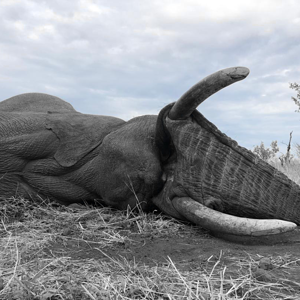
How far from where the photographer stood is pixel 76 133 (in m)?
4.01

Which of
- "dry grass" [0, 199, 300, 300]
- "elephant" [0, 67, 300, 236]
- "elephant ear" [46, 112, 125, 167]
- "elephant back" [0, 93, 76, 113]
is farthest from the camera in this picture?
"elephant back" [0, 93, 76, 113]

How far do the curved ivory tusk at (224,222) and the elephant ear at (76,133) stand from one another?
105 centimetres

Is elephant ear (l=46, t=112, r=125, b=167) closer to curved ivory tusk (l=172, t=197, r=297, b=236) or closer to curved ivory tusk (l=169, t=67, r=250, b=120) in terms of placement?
curved ivory tusk (l=169, t=67, r=250, b=120)

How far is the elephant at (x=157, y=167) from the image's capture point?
3.29m

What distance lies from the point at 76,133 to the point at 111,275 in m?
2.08

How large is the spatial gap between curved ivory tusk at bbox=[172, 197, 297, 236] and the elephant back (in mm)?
1993

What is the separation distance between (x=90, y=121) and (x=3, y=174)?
3.39ft

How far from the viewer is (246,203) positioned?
333 cm

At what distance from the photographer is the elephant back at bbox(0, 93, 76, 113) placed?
15.2 feet

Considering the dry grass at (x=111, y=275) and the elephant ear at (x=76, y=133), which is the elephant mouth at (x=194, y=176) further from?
the elephant ear at (x=76, y=133)

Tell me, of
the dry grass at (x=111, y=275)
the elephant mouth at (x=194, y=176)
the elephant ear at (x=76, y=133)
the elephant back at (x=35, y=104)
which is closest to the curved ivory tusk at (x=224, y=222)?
the elephant mouth at (x=194, y=176)

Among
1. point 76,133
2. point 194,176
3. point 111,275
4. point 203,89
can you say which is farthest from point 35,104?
point 111,275

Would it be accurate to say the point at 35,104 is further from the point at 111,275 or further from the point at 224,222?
the point at 111,275

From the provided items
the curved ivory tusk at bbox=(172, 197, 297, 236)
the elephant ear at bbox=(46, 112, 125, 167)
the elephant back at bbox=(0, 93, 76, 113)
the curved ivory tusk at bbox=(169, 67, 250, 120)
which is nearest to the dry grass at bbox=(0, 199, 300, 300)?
the curved ivory tusk at bbox=(172, 197, 297, 236)
